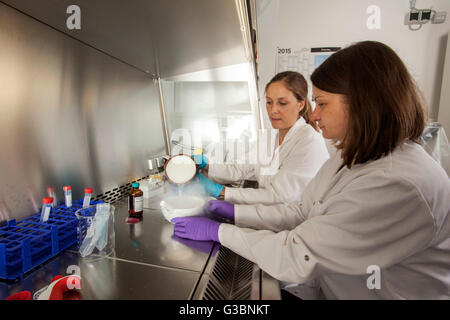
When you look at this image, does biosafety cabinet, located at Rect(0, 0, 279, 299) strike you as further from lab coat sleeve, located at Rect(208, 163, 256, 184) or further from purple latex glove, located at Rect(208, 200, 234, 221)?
lab coat sleeve, located at Rect(208, 163, 256, 184)

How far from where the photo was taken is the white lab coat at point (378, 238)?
2.06 feet

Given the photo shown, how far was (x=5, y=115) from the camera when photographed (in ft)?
2.43

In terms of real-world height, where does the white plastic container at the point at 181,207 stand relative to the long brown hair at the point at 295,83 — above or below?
below

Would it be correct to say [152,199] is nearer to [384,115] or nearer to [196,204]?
[196,204]

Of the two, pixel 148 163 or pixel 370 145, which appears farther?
pixel 148 163

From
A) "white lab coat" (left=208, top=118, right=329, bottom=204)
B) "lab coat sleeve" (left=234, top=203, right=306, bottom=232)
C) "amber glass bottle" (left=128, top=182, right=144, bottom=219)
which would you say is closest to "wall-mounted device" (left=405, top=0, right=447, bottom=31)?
"white lab coat" (left=208, top=118, right=329, bottom=204)

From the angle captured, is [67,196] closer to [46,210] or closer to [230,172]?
[46,210]

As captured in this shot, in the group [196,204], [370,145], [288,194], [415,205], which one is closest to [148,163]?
[196,204]

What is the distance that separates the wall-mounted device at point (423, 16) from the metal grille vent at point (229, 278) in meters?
2.77

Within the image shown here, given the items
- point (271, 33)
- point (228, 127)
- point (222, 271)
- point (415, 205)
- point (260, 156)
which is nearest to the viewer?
point (415, 205)

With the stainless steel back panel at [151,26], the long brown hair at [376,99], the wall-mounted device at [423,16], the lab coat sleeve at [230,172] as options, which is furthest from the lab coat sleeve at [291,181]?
the wall-mounted device at [423,16]

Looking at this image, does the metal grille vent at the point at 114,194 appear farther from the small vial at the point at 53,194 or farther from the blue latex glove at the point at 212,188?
Answer: the blue latex glove at the point at 212,188

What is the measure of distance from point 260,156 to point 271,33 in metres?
1.48

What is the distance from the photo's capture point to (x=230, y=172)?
1.85 m
